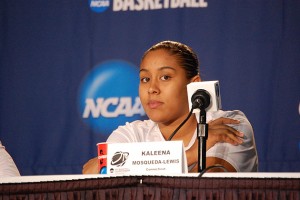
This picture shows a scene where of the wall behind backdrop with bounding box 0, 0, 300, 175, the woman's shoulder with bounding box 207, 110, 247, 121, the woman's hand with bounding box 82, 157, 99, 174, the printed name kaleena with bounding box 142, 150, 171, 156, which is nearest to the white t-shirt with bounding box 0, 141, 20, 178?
the woman's hand with bounding box 82, 157, 99, 174

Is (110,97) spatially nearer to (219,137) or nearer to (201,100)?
(219,137)

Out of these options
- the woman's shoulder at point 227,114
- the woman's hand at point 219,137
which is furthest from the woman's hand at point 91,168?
the woman's shoulder at point 227,114

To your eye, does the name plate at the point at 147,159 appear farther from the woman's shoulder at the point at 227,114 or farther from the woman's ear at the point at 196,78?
the woman's ear at the point at 196,78

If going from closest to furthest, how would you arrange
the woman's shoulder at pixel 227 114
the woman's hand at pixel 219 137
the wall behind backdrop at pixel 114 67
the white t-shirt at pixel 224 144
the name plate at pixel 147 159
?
the name plate at pixel 147 159 < the woman's hand at pixel 219 137 < the white t-shirt at pixel 224 144 < the woman's shoulder at pixel 227 114 < the wall behind backdrop at pixel 114 67

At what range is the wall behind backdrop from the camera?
3.14 meters

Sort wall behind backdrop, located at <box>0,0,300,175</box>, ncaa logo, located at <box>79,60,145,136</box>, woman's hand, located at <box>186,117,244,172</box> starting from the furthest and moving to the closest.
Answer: ncaa logo, located at <box>79,60,145,136</box> < wall behind backdrop, located at <box>0,0,300,175</box> < woman's hand, located at <box>186,117,244,172</box>

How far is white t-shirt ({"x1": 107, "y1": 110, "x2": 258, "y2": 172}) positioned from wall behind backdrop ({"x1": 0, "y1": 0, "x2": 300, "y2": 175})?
27cm

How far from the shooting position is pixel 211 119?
2.84m

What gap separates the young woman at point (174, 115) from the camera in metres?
2.72

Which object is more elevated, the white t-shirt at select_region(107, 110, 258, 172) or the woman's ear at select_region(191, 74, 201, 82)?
the woman's ear at select_region(191, 74, 201, 82)

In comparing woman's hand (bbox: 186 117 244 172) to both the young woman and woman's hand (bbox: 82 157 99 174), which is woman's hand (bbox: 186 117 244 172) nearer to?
the young woman

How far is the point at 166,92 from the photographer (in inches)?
113

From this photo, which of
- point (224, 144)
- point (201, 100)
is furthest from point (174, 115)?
point (201, 100)

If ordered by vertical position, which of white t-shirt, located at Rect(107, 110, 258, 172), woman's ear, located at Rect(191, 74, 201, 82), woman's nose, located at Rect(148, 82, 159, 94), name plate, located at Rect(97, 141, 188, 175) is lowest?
white t-shirt, located at Rect(107, 110, 258, 172)
